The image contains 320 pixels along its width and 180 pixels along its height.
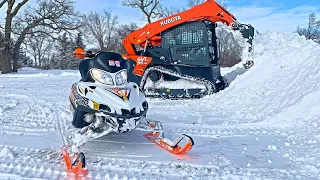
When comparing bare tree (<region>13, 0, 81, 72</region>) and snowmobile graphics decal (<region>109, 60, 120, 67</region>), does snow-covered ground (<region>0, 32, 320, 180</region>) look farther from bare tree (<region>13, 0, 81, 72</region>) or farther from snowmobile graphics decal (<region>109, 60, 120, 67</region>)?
bare tree (<region>13, 0, 81, 72</region>)

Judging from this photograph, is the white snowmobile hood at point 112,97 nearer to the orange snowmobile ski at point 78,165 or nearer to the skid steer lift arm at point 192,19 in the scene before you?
the orange snowmobile ski at point 78,165

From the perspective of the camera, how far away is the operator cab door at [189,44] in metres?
8.59

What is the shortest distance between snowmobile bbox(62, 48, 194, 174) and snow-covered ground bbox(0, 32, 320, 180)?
212mm

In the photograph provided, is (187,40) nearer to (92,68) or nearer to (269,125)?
(269,125)

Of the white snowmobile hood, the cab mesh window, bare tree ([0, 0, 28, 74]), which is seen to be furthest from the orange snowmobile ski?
bare tree ([0, 0, 28, 74])

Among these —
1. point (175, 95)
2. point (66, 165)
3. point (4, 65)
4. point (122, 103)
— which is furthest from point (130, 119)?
point (4, 65)

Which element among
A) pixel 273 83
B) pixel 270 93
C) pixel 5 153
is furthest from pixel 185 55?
pixel 5 153

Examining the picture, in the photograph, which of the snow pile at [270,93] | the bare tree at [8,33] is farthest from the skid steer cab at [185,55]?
the bare tree at [8,33]

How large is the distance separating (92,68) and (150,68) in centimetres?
491

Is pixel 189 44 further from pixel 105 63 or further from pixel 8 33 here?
pixel 8 33

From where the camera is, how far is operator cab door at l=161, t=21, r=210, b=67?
859 cm

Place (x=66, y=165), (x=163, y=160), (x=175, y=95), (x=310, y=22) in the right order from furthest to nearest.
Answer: (x=310, y=22) < (x=175, y=95) < (x=163, y=160) < (x=66, y=165)

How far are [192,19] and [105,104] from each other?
5441 millimetres

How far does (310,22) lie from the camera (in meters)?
24.9
